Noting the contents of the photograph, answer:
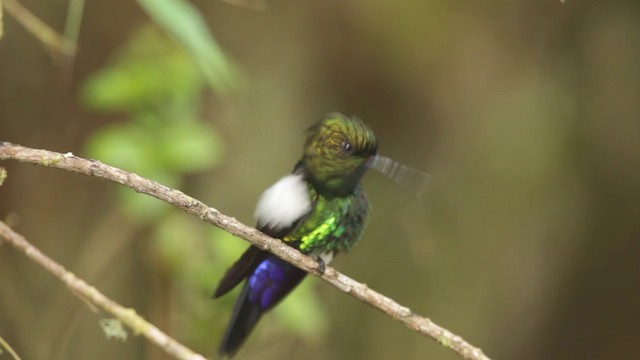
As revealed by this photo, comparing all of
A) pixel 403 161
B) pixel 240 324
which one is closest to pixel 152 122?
pixel 240 324

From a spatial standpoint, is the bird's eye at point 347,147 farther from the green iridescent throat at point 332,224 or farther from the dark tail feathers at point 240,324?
the dark tail feathers at point 240,324

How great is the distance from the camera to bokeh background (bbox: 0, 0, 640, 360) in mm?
2885

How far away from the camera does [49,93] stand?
2.89 metres

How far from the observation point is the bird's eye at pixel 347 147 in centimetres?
168

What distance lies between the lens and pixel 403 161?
331cm

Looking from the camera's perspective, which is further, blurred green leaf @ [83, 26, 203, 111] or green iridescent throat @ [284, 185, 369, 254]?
blurred green leaf @ [83, 26, 203, 111]

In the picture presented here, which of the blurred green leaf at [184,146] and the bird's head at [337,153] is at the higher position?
the bird's head at [337,153]

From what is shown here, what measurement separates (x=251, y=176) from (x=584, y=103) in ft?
4.39

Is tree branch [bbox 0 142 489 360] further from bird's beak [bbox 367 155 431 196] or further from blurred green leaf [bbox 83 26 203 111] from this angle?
blurred green leaf [bbox 83 26 203 111]

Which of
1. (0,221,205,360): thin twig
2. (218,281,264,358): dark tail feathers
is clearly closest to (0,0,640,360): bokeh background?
(218,281,264,358): dark tail feathers

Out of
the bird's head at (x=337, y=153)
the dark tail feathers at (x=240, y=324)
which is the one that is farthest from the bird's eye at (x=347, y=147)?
the dark tail feathers at (x=240, y=324)

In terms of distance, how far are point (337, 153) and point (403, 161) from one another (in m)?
1.62

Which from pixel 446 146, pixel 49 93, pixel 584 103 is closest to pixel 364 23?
pixel 446 146

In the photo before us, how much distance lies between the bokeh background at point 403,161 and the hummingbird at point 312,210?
2.03ft
